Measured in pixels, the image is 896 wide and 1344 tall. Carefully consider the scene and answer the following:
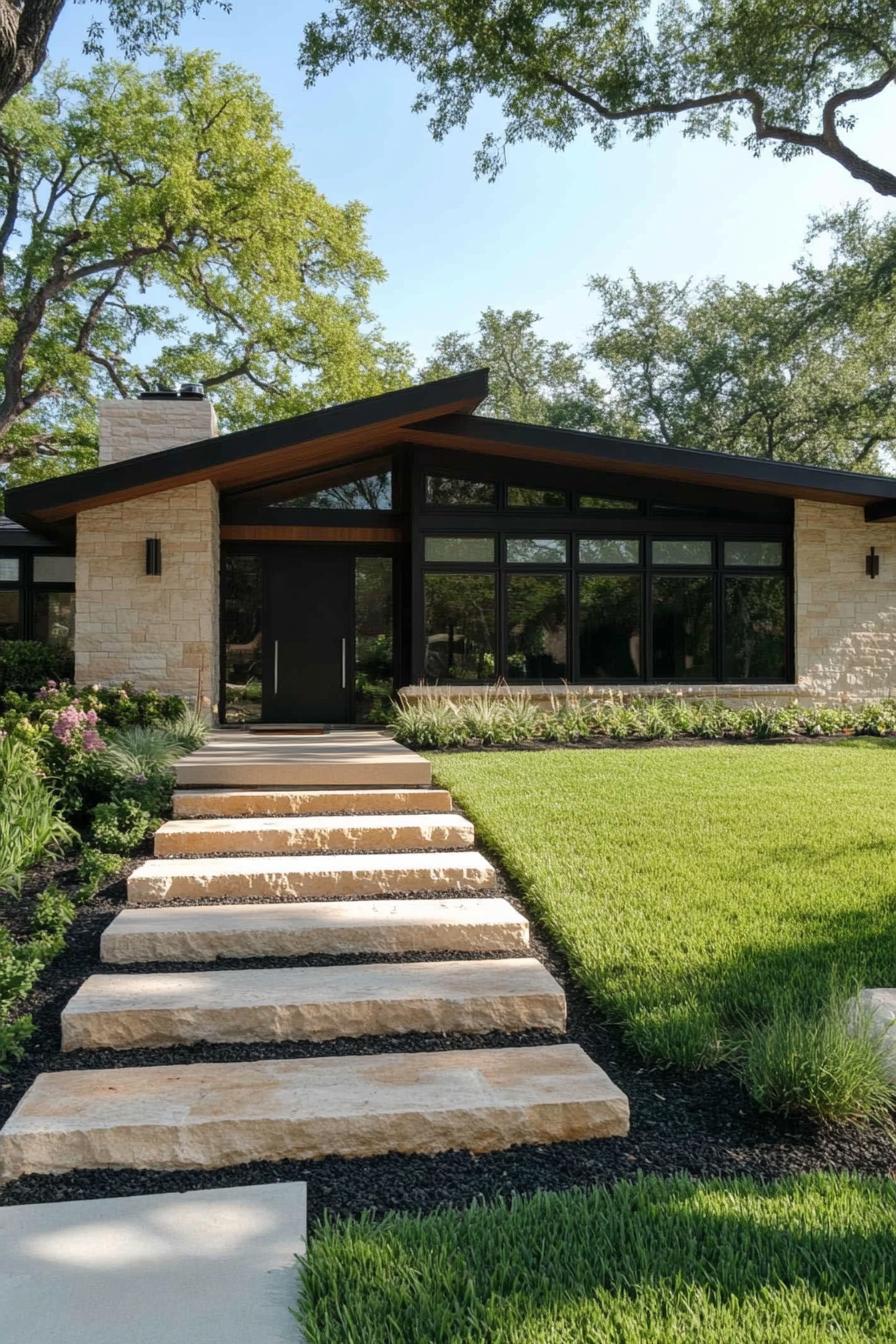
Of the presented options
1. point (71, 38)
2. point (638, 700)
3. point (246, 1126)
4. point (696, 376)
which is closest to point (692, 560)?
point (638, 700)

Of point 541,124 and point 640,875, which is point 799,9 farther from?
point 640,875

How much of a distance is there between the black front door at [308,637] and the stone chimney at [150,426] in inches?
70.9

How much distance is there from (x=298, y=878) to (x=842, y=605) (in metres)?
9.44

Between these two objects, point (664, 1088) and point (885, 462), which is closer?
point (664, 1088)

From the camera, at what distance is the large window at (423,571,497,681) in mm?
10633

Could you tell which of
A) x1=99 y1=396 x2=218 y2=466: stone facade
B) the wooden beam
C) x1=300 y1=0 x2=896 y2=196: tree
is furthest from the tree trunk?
x1=300 y1=0 x2=896 y2=196: tree

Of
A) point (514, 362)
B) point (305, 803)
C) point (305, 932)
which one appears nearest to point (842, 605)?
point (305, 803)

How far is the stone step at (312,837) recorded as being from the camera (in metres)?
4.71

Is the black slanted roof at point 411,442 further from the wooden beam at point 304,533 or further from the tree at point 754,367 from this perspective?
the tree at point 754,367

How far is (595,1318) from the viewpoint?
170 centimetres

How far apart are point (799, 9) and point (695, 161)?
2.83 metres

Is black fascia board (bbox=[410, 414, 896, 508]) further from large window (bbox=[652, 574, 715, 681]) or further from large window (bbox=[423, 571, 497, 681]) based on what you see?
large window (bbox=[423, 571, 497, 681])

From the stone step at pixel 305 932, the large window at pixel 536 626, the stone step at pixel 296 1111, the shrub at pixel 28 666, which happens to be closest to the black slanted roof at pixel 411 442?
the large window at pixel 536 626

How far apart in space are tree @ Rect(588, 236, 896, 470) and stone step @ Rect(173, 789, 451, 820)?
16890 millimetres
